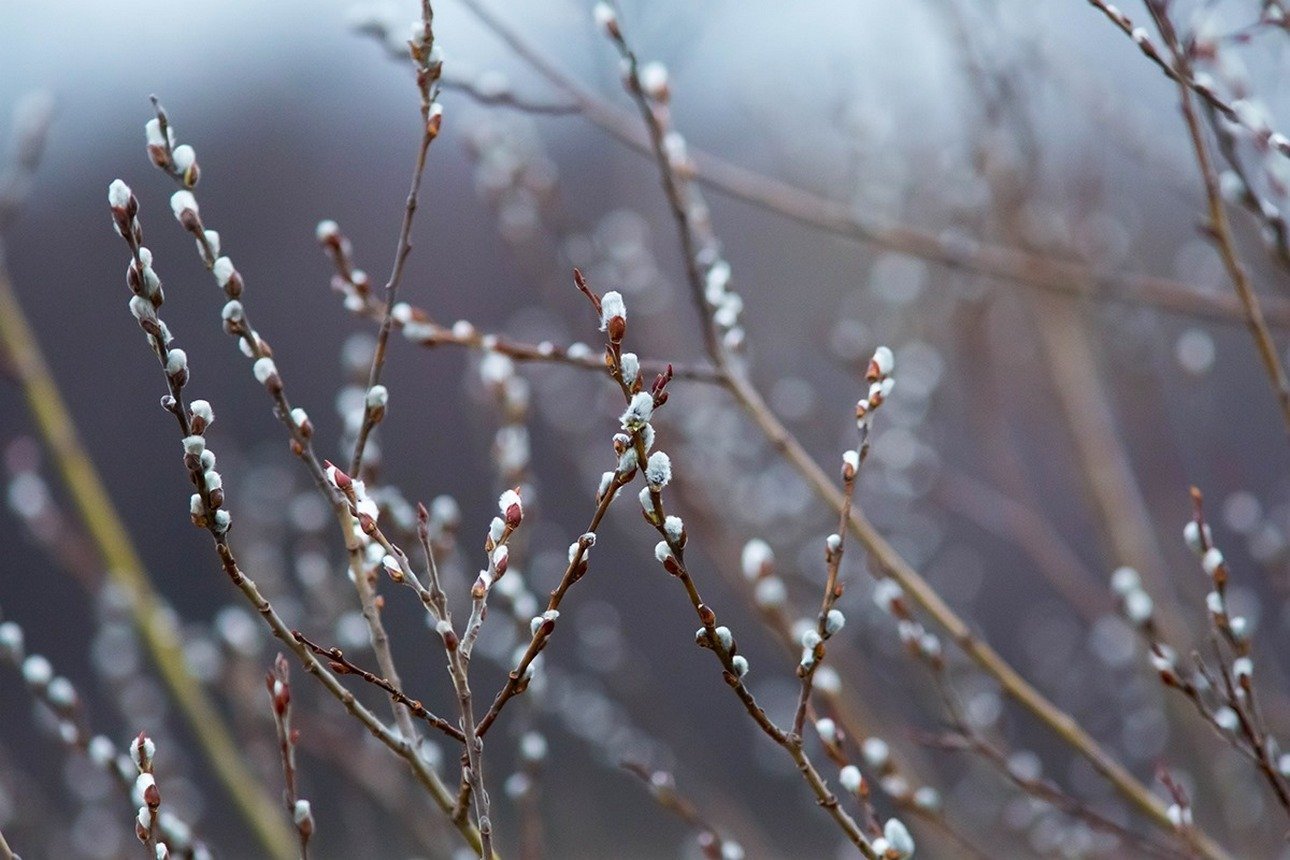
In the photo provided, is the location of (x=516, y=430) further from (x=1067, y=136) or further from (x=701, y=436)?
(x=1067, y=136)

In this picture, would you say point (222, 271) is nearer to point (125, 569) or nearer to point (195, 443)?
point (195, 443)

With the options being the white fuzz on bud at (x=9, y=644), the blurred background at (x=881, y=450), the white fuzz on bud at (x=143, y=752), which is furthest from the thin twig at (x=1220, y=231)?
the white fuzz on bud at (x=9, y=644)

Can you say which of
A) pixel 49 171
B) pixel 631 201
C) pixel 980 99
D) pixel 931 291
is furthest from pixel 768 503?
pixel 49 171

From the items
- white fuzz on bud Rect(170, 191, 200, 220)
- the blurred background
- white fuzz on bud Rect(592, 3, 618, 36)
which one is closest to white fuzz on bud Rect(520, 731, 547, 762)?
the blurred background

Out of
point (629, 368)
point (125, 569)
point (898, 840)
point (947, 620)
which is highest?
point (125, 569)

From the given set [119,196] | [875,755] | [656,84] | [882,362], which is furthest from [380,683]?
[656,84]

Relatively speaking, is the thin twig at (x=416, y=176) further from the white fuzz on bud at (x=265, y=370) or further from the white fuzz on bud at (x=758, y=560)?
the white fuzz on bud at (x=758, y=560)

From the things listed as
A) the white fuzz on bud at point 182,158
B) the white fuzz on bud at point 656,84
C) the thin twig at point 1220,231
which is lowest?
the white fuzz on bud at point 182,158

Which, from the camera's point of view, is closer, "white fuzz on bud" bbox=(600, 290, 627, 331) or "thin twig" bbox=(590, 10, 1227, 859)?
"white fuzz on bud" bbox=(600, 290, 627, 331)

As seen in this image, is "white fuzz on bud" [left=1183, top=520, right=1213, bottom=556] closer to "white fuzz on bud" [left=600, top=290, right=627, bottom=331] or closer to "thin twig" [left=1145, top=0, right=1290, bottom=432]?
"thin twig" [left=1145, top=0, right=1290, bottom=432]
